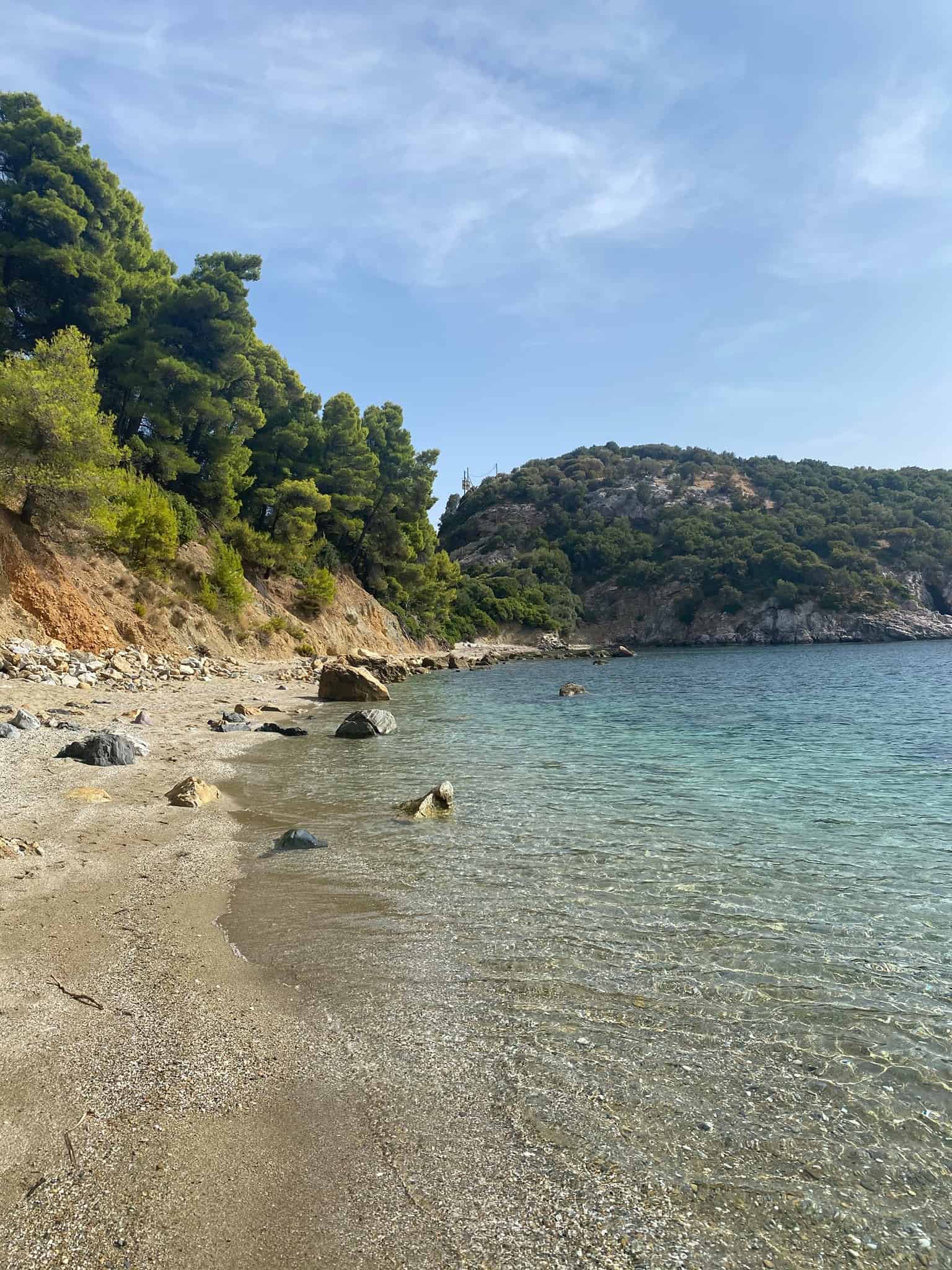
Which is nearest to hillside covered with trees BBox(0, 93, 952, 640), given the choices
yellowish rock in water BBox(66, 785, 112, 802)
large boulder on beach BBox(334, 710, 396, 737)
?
large boulder on beach BBox(334, 710, 396, 737)

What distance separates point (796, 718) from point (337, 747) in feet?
52.3

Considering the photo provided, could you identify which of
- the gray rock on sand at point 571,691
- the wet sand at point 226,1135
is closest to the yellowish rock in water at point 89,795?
the wet sand at point 226,1135

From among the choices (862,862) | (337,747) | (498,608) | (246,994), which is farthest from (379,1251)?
(498,608)

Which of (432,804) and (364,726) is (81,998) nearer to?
(432,804)

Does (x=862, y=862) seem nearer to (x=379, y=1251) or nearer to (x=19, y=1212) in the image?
(x=379, y=1251)

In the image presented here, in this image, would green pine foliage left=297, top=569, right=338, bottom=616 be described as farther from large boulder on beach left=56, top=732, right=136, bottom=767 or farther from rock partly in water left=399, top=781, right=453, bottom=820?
rock partly in water left=399, top=781, right=453, bottom=820

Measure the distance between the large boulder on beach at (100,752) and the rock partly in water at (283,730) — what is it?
20.6 ft

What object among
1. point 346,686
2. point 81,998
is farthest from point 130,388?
point 81,998

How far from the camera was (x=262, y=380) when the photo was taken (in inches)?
1908

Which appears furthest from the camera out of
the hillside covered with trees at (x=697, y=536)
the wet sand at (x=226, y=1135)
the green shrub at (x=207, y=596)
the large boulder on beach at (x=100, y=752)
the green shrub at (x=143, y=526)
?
the hillside covered with trees at (x=697, y=536)

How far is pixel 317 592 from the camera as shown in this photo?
50.0 metres

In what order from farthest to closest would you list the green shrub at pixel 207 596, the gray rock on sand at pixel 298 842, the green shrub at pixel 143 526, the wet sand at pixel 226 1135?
the green shrub at pixel 207 596 → the green shrub at pixel 143 526 → the gray rock on sand at pixel 298 842 → the wet sand at pixel 226 1135

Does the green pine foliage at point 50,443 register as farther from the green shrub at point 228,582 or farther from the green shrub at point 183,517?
the green shrub at point 228,582

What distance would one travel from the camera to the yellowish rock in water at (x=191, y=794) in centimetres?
1027
